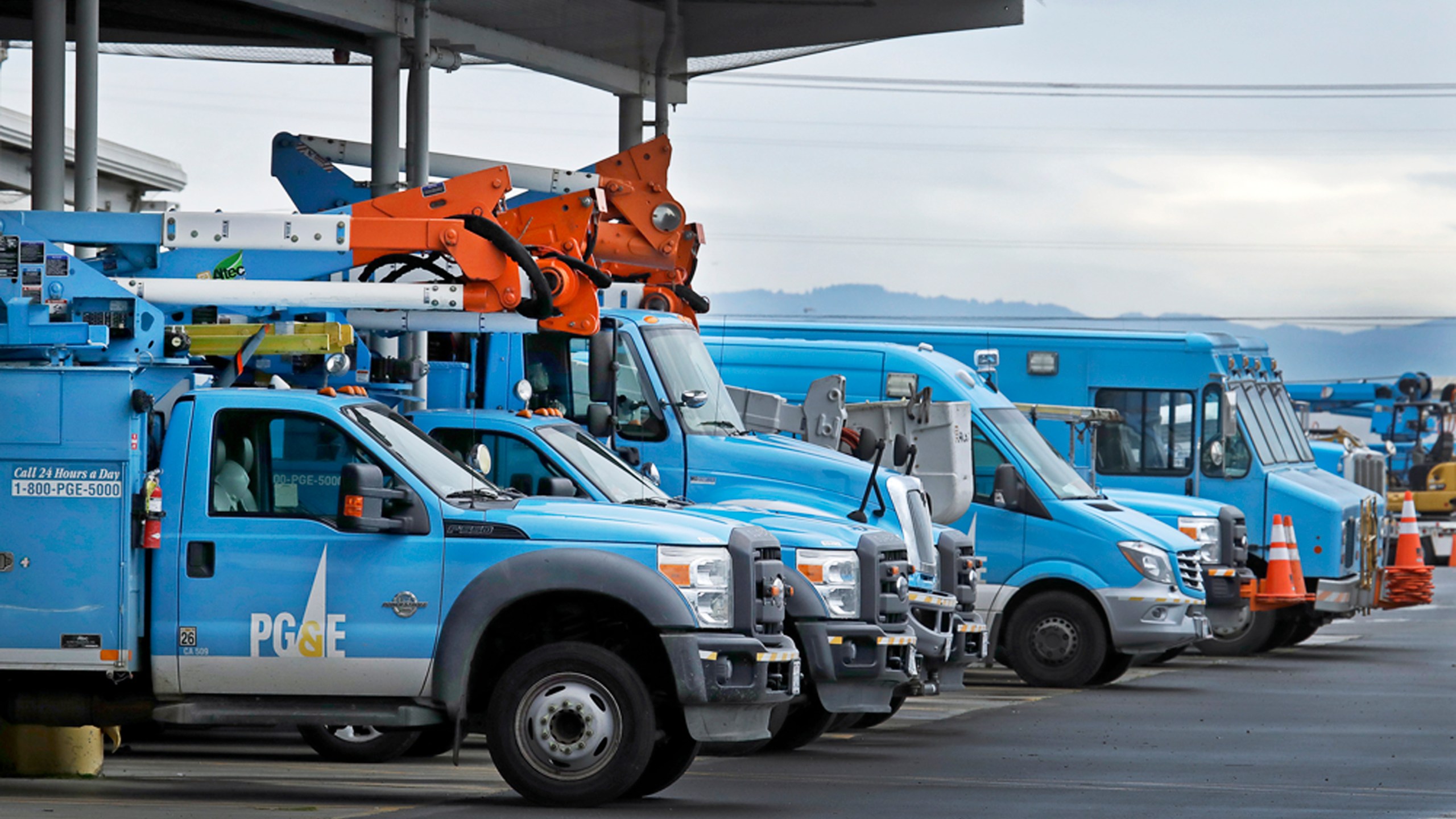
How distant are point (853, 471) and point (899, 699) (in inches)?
60.9

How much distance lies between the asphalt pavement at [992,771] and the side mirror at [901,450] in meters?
1.88

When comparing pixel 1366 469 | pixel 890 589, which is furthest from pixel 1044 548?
pixel 1366 469

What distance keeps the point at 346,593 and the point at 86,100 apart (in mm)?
7603

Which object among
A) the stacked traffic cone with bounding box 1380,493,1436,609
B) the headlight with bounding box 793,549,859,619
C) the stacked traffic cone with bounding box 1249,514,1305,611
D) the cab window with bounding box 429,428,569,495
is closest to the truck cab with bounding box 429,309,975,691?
the cab window with bounding box 429,428,569,495

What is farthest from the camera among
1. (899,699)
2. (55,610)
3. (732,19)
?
(732,19)

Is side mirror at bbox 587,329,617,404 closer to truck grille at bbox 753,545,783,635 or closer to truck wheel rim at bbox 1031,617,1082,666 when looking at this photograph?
truck grille at bbox 753,545,783,635

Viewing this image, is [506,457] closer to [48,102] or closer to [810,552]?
[810,552]

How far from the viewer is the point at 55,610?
1034 centimetres

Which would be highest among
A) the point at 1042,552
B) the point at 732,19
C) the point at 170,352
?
the point at 732,19

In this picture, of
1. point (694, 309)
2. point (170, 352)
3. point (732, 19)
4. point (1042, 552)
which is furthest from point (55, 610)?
point (732, 19)

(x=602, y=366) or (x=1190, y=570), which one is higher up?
(x=602, y=366)

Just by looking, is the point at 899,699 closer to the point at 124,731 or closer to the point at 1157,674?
the point at 124,731

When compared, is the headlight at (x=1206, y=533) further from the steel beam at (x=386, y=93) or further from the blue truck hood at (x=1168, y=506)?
the steel beam at (x=386, y=93)

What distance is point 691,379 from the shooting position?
1482 centimetres
